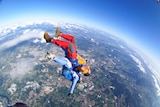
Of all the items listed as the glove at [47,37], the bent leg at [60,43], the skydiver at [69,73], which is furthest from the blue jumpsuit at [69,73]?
the glove at [47,37]

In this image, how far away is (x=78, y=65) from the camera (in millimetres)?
5984

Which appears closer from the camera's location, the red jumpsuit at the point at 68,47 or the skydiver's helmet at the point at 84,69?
the red jumpsuit at the point at 68,47

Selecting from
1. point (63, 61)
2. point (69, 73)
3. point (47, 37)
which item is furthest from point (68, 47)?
point (69, 73)

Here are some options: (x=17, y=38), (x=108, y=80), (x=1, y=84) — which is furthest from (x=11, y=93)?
(x=17, y=38)

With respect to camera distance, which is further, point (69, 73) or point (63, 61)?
point (69, 73)

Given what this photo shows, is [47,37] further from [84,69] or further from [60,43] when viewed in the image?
[84,69]

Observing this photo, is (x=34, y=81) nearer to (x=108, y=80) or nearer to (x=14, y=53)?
(x=14, y=53)

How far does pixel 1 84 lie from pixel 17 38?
71.6 m

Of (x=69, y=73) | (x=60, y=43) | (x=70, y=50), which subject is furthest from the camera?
(x=69, y=73)

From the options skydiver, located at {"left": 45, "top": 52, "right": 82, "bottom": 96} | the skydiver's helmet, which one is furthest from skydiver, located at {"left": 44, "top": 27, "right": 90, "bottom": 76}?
skydiver, located at {"left": 45, "top": 52, "right": 82, "bottom": 96}

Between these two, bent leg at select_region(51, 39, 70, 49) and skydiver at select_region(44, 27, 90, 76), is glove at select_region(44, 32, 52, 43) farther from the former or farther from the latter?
bent leg at select_region(51, 39, 70, 49)

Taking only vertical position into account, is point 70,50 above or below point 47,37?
below

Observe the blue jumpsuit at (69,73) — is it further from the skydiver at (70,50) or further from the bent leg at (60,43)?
the bent leg at (60,43)

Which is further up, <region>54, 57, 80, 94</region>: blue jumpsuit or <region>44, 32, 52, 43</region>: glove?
<region>44, 32, 52, 43</region>: glove
